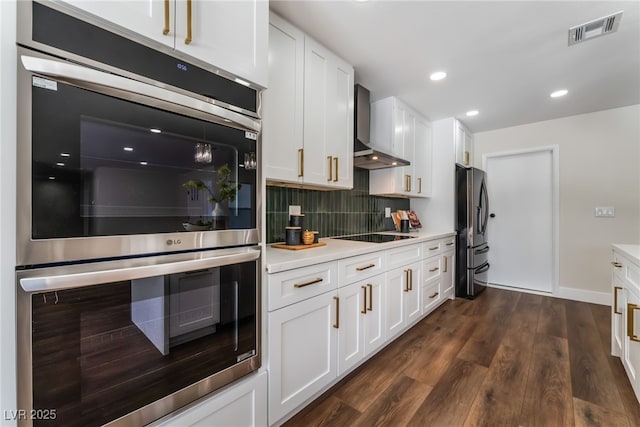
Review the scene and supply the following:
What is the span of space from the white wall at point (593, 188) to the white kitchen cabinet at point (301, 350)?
3.56 meters

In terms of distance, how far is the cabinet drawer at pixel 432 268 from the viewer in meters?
2.69

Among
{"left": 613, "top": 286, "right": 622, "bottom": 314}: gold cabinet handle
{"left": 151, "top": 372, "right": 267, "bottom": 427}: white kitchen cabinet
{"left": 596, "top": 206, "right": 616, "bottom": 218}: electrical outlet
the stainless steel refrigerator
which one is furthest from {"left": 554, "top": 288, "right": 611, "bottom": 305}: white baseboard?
{"left": 151, "top": 372, "right": 267, "bottom": 427}: white kitchen cabinet

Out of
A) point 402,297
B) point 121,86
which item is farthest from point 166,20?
point 402,297

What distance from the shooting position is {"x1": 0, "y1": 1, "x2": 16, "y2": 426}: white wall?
2.05ft

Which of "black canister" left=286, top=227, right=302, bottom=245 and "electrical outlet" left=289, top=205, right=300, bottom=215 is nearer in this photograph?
"black canister" left=286, top=227, right=302, bottom=245

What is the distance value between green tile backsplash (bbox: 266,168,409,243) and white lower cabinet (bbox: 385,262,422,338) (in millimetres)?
683

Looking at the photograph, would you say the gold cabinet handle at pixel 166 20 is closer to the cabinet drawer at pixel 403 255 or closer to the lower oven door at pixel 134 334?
the lower oven door at pixel 134 334

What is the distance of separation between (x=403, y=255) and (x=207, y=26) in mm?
2041

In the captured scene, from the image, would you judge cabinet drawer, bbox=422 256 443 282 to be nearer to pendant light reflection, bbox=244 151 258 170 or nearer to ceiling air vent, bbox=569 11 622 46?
ceiling air vent, bbox=569 11 622 46

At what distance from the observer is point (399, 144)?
2.87 m

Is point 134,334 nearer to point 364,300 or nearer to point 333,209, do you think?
point 364,300

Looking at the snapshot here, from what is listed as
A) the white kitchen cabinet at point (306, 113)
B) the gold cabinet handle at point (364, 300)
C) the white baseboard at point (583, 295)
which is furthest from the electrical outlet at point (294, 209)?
the white baseboard at point (583, 295)

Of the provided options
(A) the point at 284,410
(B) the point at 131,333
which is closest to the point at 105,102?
(B) the point at 131,333

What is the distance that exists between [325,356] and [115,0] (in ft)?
5.75
